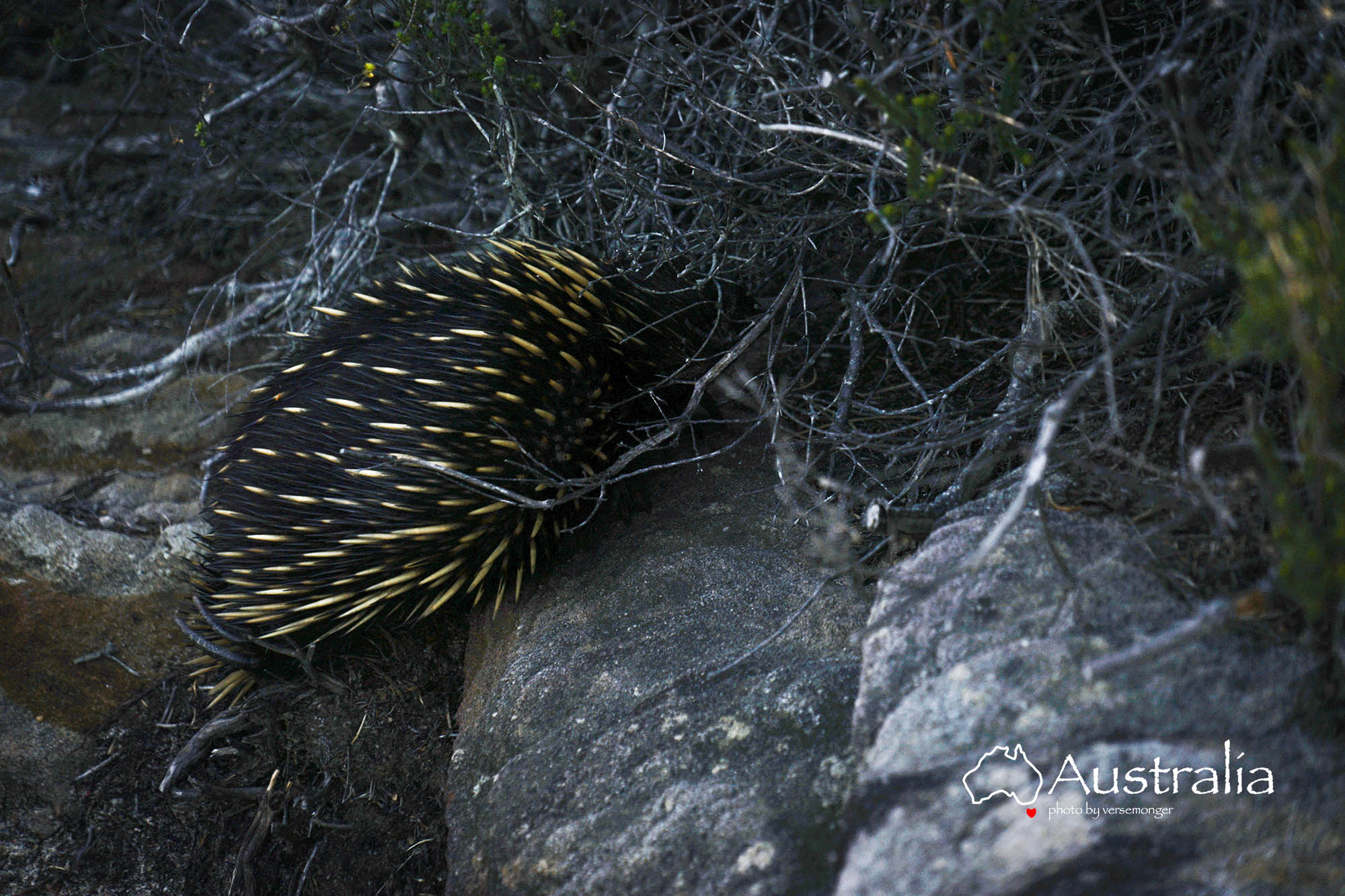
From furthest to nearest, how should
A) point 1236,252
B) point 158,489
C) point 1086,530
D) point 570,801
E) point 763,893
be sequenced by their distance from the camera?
point 158,489
point 570,801
point 1086,530
point 763,893
point 1236,252

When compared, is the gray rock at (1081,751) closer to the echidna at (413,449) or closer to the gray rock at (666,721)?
the gray rock at (666,721)

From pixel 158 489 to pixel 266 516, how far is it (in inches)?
48.0

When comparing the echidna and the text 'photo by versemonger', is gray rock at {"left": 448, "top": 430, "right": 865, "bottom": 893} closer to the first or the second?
the text 'photo by versemonger'

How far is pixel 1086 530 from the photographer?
1948mm

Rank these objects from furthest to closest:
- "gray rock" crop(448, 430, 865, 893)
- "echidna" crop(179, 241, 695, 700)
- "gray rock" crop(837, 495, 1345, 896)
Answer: "echidna" crop(179, 241, 695, 700), "gray rock" crop(448, 430, 865, 893), "gray rock" crop(837, 495, 1345, 896)

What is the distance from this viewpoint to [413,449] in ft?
9.01

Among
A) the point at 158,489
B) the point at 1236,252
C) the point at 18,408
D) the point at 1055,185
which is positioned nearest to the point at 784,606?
the point at 1055,185

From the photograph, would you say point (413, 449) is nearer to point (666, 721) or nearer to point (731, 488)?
point (731, 488)

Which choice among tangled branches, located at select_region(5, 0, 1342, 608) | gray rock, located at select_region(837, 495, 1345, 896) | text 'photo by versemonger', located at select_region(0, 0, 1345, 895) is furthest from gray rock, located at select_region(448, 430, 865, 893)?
tangled branches, located at select_region(5, 0, 1342, 608)

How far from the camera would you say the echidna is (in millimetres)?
2773

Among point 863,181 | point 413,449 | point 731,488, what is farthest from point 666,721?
point 863,181

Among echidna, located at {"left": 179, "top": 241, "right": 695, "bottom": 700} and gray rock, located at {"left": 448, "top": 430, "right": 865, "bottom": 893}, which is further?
echidna, located at {"left": 179, "top": 241, "right": 695, "bottom": 700}

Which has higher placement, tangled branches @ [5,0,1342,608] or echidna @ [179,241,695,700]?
tangled branches @ [5,0,1342,608]

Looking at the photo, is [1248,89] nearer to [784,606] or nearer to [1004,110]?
[1004,110]
